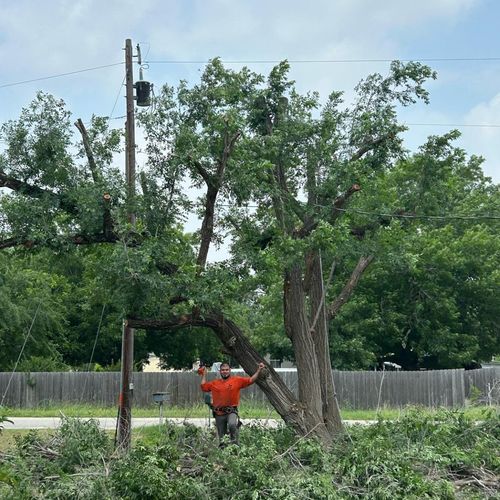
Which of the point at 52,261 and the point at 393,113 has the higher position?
the point at 393,113

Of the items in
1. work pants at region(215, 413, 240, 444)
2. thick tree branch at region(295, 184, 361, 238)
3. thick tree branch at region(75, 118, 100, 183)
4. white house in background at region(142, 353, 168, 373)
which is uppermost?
thick tree branch at region(75, 118, 100, 183)

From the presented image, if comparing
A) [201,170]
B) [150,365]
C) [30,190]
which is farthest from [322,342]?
[150,365]

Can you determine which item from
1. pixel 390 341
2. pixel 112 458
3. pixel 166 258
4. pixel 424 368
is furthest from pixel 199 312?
pixel 424 368

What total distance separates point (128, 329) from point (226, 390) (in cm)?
336

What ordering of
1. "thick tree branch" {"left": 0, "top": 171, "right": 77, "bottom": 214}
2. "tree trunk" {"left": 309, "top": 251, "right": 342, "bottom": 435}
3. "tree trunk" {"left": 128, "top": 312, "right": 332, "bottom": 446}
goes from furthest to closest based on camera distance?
"tree trunk" {"left": 309, "top": 251, "right": 342, "bottom": 435} → "tree trunk" {"left": 128, "top": 312, "right": 332, "bottom": 446} → "thick tree branch" {"left": 0, "top": 171, "right": 77, "bottom": 214}

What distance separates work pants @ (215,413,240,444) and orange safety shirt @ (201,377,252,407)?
0.20m

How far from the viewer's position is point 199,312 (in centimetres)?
1269

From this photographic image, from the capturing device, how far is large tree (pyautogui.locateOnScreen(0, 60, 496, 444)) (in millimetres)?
12484

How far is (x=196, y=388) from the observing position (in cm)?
3062

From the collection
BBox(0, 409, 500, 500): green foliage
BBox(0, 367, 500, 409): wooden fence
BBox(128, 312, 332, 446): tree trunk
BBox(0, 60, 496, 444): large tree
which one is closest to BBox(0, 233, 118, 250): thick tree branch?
BBox(0, 60, 496, 444): large tree

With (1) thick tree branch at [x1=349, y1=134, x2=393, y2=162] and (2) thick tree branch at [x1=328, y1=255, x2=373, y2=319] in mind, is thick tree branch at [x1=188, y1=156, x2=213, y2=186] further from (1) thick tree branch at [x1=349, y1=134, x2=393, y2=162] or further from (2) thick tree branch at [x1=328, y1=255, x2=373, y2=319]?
(2) thick tree branch at [x1=328, y1=255, x2=373, y2=319]

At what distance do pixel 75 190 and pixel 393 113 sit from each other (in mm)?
6185

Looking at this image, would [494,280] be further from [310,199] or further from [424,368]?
[310,199]

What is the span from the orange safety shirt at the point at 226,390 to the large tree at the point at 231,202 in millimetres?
996
